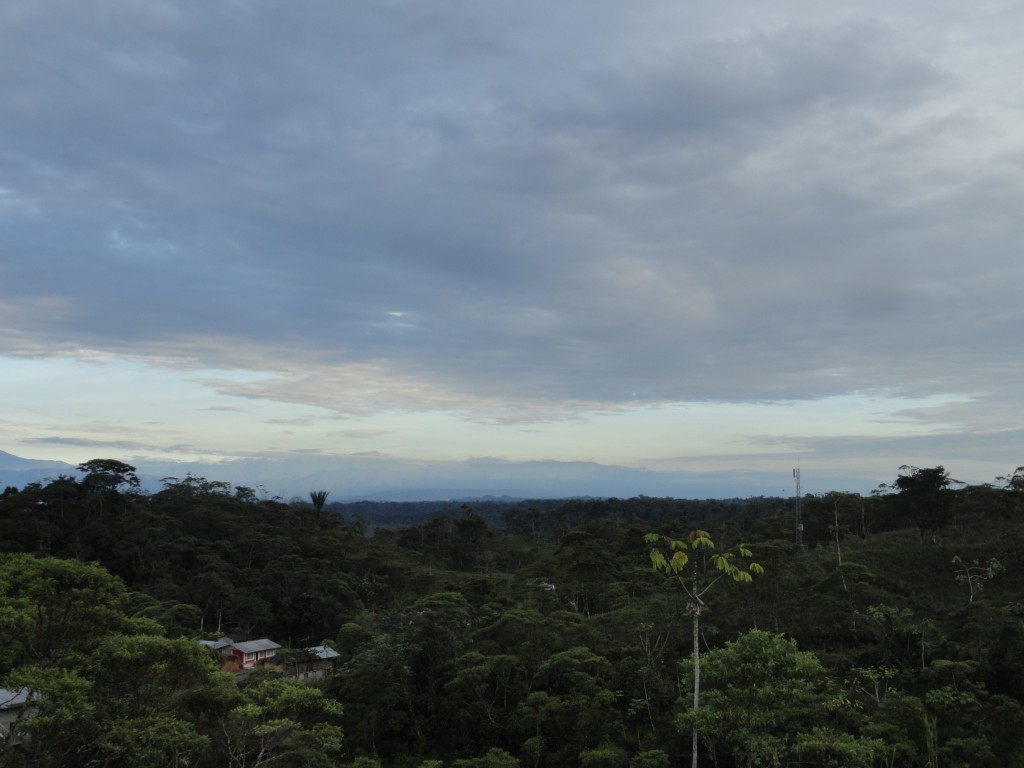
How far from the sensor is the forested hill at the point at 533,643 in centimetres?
1420

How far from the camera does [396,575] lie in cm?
4322

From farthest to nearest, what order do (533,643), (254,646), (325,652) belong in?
1. (325,652)
2. (254,646)
3. (533,643)

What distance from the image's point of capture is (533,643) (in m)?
23.3

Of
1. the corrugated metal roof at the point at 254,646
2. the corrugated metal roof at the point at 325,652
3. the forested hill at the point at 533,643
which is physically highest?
the forested hill at the point at 533,643

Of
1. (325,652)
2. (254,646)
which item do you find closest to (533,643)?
(325,652)

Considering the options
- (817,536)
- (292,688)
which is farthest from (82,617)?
(817,536)

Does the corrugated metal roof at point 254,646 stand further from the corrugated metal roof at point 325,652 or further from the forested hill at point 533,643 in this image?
the forested hill at point 533,643

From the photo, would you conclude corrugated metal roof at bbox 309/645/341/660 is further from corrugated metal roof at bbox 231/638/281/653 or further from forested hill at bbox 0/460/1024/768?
forested hill at bbox 0/460/1024/768

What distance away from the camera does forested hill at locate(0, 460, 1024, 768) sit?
14.2 m

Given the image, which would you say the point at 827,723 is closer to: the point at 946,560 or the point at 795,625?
the point at 795,625

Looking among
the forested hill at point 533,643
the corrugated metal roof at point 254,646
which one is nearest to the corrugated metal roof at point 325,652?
the corrugated metal roof at point 254,646

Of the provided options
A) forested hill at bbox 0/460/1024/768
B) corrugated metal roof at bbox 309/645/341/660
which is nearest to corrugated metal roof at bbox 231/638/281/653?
corrugated metal roof at bbox 309/645/341/660

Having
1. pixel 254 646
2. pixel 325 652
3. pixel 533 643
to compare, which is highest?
pixel 533 643

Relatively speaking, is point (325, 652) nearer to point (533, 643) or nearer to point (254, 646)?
point (254, 646)
